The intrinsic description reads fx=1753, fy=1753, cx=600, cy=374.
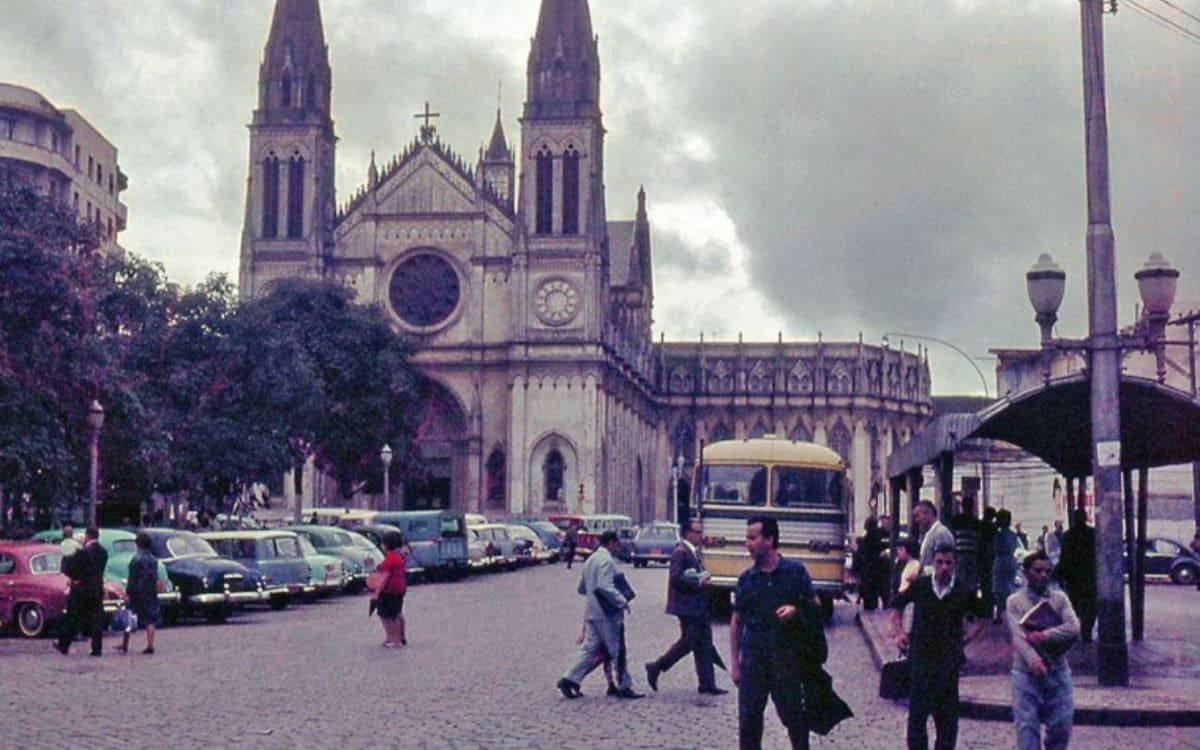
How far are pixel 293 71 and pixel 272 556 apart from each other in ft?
175

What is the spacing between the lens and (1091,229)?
16.9 meters

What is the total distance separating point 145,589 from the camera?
69.2ft

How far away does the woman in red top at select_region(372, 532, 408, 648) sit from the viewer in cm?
2180

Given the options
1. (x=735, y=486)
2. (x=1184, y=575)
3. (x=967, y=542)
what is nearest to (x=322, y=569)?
(x=735, y=486)

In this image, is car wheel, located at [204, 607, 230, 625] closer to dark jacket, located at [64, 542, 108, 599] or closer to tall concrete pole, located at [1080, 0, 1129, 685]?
dark jacket, located at [64, 542, 108, 599]

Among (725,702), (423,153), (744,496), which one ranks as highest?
(423,153)

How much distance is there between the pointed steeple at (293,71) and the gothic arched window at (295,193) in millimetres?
2032

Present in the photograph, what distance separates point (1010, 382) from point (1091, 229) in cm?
5685

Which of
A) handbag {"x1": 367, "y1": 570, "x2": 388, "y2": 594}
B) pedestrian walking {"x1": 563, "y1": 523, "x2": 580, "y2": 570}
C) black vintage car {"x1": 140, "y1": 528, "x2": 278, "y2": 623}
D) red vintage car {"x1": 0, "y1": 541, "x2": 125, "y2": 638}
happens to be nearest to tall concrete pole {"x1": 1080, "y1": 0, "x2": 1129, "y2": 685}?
handbag {"x1": 367, "y1": 570, "x2": 388, "y2": 594}

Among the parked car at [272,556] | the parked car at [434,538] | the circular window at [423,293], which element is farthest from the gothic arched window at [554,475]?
the parked car at [272,556]

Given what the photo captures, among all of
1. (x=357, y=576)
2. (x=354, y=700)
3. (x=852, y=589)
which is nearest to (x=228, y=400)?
(x=357, y=576)

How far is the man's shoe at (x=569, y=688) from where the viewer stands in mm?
15930

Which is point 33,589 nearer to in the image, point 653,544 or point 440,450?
point 653,544

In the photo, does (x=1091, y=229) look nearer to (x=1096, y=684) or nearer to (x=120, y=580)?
(x=1096, y=684)
